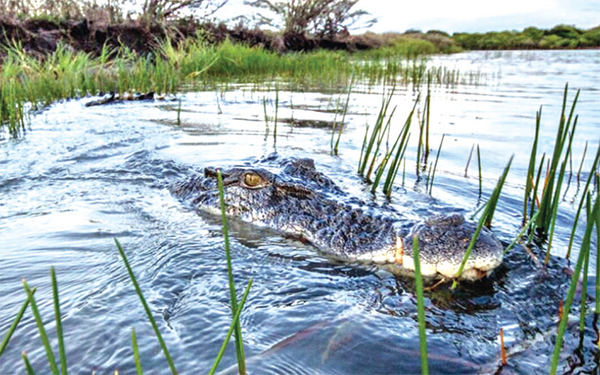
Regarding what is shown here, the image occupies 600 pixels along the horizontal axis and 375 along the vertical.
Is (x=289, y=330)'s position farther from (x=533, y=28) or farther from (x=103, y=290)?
(x=533, y=28)

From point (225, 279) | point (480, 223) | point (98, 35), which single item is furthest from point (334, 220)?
point (98, 35)

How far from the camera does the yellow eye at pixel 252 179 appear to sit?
3576 millimetres

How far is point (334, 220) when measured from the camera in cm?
308

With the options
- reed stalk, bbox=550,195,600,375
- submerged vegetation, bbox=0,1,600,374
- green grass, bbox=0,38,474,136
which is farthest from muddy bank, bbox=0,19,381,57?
reed stalk, bbox=550,195,600,375

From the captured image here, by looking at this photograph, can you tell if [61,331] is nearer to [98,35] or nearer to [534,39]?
[98,35]

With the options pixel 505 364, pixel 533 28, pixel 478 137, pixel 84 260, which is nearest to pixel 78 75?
pixel 478 137

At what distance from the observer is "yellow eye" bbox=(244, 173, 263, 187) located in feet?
11.7

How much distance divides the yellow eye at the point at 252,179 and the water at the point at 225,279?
317 mm

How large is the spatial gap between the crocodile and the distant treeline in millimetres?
44509

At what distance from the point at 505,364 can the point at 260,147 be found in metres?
4.30

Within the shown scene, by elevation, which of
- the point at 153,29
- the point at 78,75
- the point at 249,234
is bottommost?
the point at 249,234

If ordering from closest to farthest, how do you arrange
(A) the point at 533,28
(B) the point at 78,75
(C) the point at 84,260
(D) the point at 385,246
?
(D) the point at 385,246, (C) the point at 84,260, (B) the point at 78,75, (A) the point at 533,28

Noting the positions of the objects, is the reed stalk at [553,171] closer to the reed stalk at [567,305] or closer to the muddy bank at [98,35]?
the reed stalk at [567,305]

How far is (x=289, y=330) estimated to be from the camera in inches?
85.0
